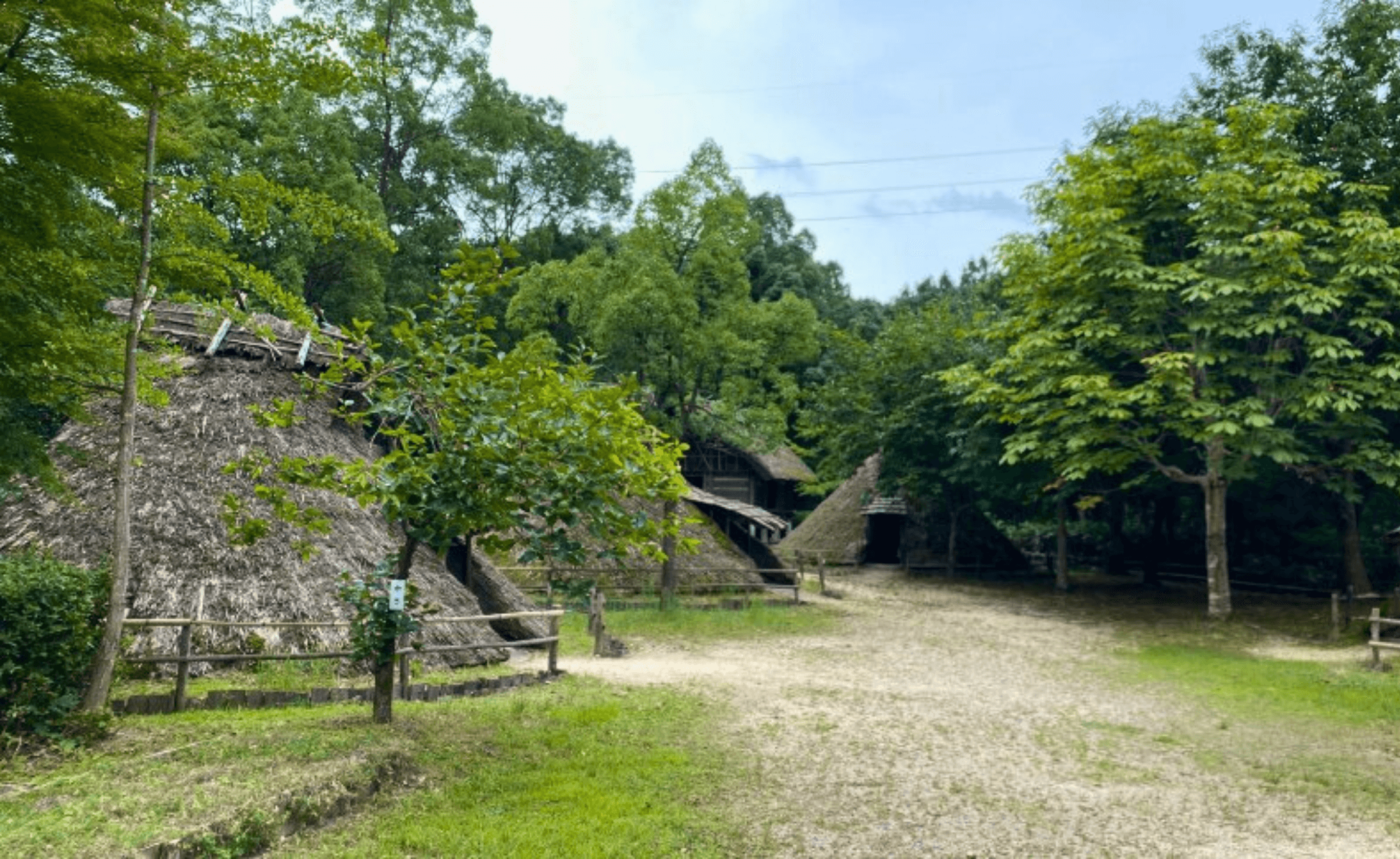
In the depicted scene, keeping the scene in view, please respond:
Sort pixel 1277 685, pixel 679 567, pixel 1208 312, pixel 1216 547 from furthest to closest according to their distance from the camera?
pixel 679 567, pixel 1216 547, pixel 1208 312, pixel 1277 685

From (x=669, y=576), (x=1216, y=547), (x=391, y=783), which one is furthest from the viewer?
(x=669, y=576)

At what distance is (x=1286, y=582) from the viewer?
1011 inches

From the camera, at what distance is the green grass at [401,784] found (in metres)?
6.05

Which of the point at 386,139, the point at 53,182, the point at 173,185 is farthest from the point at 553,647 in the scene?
the point at 386,139

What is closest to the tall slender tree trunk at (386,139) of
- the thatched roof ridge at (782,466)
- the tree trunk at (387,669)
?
the thatched roof ridge at (782,466)

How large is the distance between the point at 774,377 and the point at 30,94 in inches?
741

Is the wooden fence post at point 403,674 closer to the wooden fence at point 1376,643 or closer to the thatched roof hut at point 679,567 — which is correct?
the thatched roof hut at point 679,567

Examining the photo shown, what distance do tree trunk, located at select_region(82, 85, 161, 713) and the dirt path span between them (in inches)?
247

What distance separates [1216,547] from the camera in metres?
20.4

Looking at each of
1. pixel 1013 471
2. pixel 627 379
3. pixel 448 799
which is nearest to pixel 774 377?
pixel 1013 471

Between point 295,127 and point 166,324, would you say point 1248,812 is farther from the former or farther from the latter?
point 295,127

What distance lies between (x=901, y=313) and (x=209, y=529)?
27115 millimetres

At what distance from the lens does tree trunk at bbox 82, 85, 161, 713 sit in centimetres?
845

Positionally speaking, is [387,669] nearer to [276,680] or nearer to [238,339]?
[276,680]
